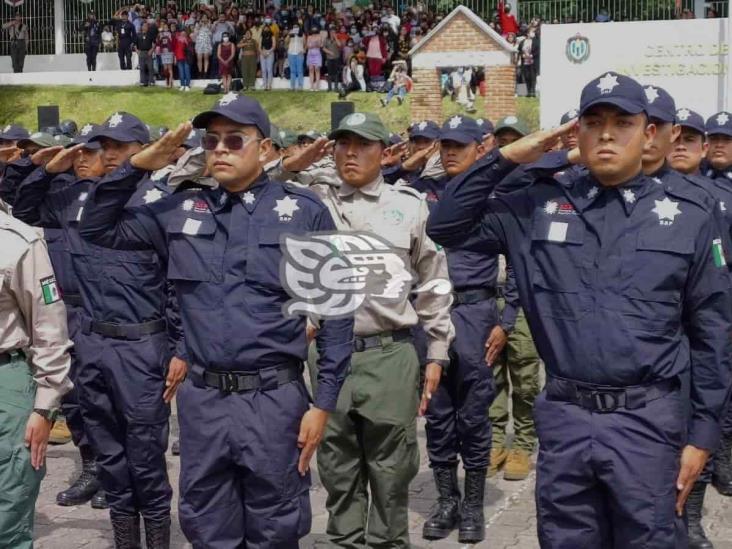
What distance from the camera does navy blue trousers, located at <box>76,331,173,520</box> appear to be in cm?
692

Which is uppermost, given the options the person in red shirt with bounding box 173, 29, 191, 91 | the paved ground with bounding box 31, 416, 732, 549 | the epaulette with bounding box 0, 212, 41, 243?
the person in red shirt with bounding box 173, 29, 191, 91

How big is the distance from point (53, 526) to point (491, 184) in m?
4.11

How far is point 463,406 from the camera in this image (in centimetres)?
775

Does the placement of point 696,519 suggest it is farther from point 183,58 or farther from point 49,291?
point 183,58

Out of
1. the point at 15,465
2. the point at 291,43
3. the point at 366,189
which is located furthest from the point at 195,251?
the point at 291,43

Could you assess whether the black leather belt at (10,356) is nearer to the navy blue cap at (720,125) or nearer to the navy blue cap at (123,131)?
the navy blue cap at (123,131)

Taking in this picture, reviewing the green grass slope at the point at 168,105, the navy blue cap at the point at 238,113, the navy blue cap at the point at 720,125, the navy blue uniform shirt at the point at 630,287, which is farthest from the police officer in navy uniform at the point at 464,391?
the green grass slope at the point at 168,105

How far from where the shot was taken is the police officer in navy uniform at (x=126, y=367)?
6926 mm

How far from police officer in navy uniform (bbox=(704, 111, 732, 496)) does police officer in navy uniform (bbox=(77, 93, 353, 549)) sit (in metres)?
3.74

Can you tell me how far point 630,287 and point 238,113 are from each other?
1761 millimetres

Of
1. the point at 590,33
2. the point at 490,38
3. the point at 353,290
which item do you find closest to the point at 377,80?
the point at 490,38

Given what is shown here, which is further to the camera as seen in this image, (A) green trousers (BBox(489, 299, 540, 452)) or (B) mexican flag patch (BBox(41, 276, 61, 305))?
(A) green trousers (BBox(489, 299, 540, 452))

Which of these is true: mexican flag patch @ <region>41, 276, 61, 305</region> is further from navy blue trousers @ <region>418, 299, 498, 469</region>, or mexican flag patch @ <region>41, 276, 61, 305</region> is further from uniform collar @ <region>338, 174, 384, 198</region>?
navy blue trousers @ <region>418, 299, 498, 469</region>

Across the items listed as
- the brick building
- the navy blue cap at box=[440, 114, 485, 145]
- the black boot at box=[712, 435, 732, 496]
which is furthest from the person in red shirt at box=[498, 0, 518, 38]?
the navy blue cap at box=[440, 114, 485, 145]
